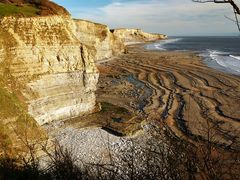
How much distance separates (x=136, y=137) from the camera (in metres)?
25.4

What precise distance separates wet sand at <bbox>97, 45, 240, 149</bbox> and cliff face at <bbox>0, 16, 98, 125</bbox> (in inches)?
237

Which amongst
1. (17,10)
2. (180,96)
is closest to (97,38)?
(180,96)

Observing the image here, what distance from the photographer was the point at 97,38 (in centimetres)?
7069

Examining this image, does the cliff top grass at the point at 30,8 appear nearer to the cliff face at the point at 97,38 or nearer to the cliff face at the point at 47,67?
the cliff face at the point at 47,67

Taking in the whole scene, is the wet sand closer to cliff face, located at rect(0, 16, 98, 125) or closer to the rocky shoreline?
the rocky shoreline

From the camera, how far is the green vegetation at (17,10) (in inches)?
996

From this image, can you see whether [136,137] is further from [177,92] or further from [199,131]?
[177,92]

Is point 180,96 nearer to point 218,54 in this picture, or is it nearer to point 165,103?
point 165,103

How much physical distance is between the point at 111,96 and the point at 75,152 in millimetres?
19107

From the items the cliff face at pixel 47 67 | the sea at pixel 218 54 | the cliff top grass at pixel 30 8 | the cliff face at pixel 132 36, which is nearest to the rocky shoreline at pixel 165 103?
the cliff face at pixel 47 67

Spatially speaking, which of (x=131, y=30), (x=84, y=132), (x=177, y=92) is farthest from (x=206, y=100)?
(x=131, y=30)

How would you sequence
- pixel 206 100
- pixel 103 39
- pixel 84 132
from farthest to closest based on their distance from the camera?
pixel 103 39 → pixel 206 100 → pixel 84 132

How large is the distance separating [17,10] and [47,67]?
176 inches

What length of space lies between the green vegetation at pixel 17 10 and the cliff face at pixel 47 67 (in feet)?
2.00
